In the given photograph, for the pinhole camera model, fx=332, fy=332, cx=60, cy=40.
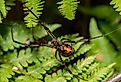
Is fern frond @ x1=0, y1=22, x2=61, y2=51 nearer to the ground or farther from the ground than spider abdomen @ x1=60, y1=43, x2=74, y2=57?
farther from the ground

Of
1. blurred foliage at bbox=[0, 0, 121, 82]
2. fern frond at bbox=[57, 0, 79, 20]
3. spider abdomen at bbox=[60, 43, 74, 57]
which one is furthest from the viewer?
spider abdomen at bbox=[60, 43, 74, 57]

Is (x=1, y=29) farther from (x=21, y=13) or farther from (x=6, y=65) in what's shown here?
(x=21, y=13)

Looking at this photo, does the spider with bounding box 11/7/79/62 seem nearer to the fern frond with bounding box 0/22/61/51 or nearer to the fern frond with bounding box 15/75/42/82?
the fern frond with bounding box 0/22/61/51

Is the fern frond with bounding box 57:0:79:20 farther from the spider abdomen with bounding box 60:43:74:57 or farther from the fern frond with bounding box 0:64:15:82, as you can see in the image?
the fern frond with bounding box 0:64:15:82

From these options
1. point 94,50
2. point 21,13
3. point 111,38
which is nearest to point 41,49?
point 94,50

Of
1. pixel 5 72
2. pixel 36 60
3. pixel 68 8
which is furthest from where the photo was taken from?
pixel 36 60

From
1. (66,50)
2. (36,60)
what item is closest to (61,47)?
(66,50)

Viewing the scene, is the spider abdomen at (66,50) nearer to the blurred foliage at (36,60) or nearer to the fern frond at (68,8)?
the blurred foliage at (36,60)

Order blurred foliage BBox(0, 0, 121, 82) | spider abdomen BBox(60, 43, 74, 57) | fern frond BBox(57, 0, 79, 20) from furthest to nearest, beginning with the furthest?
spider abdomen BBox(60, 43, 74, 57)
blurred foliage BBox(0, 0, 121, 82)
fern frond BBox(57, 0, 79, 20)

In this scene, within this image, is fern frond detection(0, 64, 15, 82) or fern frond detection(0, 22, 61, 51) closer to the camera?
fern frond detection(0, 64, 15, 82)

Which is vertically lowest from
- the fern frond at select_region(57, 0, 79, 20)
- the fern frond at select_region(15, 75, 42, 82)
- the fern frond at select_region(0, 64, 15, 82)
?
the fern frond at select_region(15, 75, 42, 82)

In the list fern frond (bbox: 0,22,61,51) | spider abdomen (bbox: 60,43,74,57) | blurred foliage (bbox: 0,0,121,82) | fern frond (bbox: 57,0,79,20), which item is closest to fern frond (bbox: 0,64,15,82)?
blurred foliage (bbox: 0,0,121,82)

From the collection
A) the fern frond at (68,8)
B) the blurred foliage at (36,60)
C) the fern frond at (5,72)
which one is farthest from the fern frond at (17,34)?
the fern frond at (68,8)

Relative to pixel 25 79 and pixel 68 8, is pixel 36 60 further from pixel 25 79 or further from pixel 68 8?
pixel 68 8
